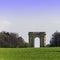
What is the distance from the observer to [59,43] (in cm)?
10625

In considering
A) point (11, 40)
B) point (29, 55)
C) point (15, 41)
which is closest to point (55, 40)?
point (15, 41)

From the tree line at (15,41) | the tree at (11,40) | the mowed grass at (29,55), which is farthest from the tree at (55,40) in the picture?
the mowed grass at (29,55)

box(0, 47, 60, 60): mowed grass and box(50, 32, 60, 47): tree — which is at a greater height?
box(50, 32, 60, 47): tree

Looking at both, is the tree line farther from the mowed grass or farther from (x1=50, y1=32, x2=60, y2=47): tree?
the mowed grass

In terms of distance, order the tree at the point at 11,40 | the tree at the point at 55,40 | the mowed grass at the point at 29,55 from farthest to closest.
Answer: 1. the tree at the point at 55,40
2. the tree at the point at 11,40
3. the mowed grass at the point at 29,55

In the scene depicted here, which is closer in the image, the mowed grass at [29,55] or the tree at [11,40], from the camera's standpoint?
the mowed grass at [29,55]

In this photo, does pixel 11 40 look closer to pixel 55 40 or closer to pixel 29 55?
pixel 55 40

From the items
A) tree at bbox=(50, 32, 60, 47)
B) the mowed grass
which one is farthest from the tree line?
the mowed grass

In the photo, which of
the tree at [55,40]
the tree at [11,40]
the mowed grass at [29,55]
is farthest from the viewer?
the tree at [55,40]

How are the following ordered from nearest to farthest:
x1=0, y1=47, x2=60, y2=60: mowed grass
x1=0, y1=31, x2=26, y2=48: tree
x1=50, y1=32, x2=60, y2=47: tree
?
x1=0, y1=47, x2=60, y2=60: mowed grass < x1=0, y1=31, x2=26, y2=48: tree < x1=50, y1=32, x2=60, y2=47: tree

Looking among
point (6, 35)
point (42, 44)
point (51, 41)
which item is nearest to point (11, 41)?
point (6, 35)

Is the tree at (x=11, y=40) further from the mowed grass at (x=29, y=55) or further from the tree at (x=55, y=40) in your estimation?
the mowed grass at (x=29, y=55)

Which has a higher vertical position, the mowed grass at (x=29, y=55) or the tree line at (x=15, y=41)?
the tree line at (x=15, y=41)

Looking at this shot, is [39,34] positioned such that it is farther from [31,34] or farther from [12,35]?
[12,35]
